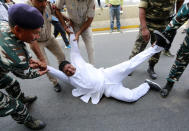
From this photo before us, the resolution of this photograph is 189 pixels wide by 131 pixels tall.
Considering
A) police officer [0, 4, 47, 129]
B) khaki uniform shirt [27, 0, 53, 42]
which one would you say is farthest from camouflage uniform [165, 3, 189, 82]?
khaki uniform shirt [27, 0, 53, 42]

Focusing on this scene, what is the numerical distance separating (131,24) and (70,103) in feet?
13.4

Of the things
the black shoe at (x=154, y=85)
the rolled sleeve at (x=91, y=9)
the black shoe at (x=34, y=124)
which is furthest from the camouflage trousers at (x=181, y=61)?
the black shoe at (x=34, y=124)

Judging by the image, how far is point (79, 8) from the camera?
191 centimetres

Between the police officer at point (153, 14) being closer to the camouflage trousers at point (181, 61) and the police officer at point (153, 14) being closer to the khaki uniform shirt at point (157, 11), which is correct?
the khaki uniform shirt at point (157, 11)

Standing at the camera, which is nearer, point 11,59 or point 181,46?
point 11,59

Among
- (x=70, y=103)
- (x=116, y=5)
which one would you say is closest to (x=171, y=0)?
(x=70, y=103)

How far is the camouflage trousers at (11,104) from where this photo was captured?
4.02ft

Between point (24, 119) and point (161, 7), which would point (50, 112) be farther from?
point (161, 7)

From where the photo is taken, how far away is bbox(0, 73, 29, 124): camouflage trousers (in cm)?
123

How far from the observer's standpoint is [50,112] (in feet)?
6.26

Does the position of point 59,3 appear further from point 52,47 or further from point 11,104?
point 11,104

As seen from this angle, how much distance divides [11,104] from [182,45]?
6.38 feet

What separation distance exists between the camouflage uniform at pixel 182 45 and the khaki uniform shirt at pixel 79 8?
1043 millimetres

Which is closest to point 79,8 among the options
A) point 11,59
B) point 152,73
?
point 11,59
